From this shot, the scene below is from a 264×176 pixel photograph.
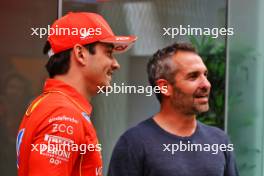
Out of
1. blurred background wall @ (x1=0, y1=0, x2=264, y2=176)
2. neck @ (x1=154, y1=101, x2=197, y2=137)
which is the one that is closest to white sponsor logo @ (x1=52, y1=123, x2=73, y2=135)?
neck @ (x1=154, y1=101, x2=197, y2=137)

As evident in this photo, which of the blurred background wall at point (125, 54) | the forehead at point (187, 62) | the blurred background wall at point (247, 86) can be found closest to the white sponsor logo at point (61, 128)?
the forehead at point (187, 62)

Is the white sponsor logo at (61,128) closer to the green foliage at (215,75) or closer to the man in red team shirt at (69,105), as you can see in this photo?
the man in red team shirt at (69,105)

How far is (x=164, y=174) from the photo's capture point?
2.10m

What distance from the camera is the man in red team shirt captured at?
167 centimetres

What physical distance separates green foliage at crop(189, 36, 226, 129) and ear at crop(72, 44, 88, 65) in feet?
5.85

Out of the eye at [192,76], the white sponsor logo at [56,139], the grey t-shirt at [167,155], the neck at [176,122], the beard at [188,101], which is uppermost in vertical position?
the eye at [192,76]

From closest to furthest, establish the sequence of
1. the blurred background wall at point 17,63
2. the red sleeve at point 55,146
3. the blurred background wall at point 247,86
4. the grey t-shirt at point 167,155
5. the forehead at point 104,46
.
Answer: the red sleeve at point 55,146, the forehead at point 104,46, the grey t-shirt at point 167,155, the blurred background wall at point 17,63, the blurred background wall at point 247,86

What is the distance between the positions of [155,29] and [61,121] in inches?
80.2

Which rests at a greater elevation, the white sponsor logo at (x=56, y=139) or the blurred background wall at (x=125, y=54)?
the blurred background wall at (x=125, y=54)

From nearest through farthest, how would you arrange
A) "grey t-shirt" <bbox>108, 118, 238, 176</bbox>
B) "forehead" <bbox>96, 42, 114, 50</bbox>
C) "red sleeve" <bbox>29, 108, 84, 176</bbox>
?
"red sleeve" <bbox>29, 108, 84, 176</bbox> < "forehead" <bbox>96, 42, 114, 50</bbox> < "grey t-shirt" <bbox>108, 118, 238, 176</bbox>

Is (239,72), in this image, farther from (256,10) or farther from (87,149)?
(87,149)

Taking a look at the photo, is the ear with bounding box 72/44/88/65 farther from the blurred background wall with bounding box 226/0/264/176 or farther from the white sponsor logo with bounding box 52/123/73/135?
the blurred background wall with bounding box 226/0/264/176

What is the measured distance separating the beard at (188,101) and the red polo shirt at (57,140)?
20.8 inches

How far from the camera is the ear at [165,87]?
7.42 ft
